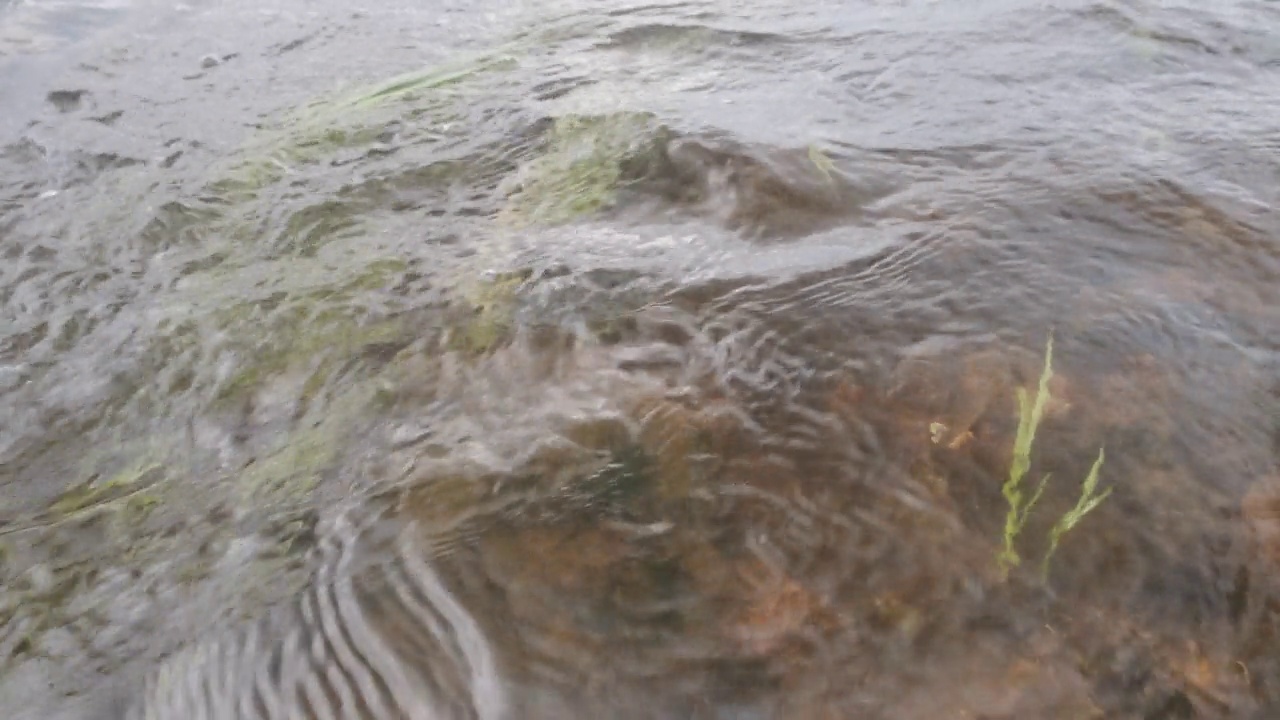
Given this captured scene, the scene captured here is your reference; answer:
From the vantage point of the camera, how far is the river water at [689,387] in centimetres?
205

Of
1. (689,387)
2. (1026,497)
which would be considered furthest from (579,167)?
(1026,497)

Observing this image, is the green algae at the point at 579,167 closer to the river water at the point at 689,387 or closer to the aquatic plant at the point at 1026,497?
the river water at the point at 689,387

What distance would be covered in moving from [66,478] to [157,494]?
37 cm

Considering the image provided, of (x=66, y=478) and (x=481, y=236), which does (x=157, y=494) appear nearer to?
(x=66, y=478)

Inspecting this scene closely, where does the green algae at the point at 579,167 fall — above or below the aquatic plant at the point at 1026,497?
above

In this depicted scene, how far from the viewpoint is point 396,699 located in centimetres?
206

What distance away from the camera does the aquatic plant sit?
211 centimetres

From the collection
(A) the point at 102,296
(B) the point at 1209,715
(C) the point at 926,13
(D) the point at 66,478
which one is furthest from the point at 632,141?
(B) the point at 1209,715

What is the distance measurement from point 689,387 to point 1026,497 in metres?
0.97

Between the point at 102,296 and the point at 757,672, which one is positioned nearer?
the point at 757,672

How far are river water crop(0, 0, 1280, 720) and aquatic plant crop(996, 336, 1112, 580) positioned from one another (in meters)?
0.01

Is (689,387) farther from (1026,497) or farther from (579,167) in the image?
(579,167)

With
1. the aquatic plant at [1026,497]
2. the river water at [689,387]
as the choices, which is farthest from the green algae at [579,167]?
the aquatic plant at [1026,497]

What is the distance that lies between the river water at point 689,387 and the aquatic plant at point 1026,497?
0.05ft
